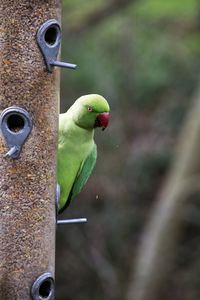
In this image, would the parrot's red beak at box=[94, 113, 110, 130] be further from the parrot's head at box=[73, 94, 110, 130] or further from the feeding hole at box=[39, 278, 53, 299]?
the feeding hole at box=[39, 278, 53, 299]

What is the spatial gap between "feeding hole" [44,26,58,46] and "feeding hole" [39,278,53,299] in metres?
1.36

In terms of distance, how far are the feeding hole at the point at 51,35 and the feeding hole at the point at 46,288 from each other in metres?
1.36

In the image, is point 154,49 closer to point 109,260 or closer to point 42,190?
point 109,260

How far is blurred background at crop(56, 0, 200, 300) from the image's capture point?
497 inches

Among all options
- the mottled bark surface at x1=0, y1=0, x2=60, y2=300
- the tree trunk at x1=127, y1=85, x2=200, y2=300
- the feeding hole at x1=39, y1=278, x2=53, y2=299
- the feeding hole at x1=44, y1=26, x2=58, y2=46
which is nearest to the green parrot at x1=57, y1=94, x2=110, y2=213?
the mottled bark surface at x1=0, y1=0, x2=60, y2=300

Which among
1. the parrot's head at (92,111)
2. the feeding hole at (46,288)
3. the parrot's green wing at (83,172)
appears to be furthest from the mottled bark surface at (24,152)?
the parrot's green wing at (83,172)

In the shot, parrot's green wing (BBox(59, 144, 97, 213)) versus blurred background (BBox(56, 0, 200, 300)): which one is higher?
parrot's green wing (BBox(59, 144, 97, 213))

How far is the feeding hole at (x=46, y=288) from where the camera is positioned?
16.7ft

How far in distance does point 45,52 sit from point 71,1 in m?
8.25

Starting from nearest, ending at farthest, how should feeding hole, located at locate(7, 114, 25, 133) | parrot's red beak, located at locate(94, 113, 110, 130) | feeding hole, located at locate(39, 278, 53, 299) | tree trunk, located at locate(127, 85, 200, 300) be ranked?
feeding hole, located at locate(7, 114, 25, 133), feeding hole, located at locate(39, 278, 53, 299), parrot's red beak, located at locate(94, 113, 110, 130), tree trunk, located at locate(127, 85, 200, 300)

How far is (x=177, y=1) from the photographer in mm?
13320

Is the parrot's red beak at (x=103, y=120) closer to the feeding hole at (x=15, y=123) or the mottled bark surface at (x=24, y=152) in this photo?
the mottled bark surface at (x=24, y=152)

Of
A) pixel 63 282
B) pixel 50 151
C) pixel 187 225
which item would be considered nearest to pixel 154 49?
pixel 187 225

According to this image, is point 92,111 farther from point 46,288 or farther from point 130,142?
point 130,142
